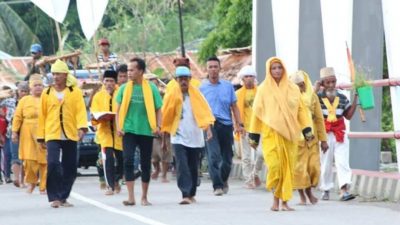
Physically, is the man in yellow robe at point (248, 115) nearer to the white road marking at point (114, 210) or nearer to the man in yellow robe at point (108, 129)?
the man in yellow robe at point (108, 129)

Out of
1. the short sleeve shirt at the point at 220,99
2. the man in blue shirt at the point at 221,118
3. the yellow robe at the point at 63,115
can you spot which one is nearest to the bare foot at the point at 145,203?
the yellow robe at the point at 63,115

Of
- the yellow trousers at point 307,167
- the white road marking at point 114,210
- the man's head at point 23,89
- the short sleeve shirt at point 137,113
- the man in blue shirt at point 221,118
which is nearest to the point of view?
the white road marking at point 114,210

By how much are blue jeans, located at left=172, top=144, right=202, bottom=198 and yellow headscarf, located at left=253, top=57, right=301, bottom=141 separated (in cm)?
140

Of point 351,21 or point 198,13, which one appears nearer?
point 351,21

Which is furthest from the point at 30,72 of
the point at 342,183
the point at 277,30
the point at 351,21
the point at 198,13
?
the point at 198,13

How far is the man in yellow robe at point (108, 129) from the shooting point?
19719 millimetres

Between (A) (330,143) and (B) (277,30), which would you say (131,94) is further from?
(B) (277,30)

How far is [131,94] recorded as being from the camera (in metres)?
17.0

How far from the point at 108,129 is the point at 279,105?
4486 mm

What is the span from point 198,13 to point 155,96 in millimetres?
41694

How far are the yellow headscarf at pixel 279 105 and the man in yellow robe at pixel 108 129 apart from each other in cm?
408

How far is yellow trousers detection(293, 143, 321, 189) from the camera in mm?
16609

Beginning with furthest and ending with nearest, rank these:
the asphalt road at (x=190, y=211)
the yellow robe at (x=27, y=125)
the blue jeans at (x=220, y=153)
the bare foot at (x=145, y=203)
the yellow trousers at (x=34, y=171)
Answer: the yellow robe at (x=27, y=125)
the yellow trousers at (x=34, y=171)
the blue jeans at (x=220, y=153)
the bare foot at (x=145, y=203)
the asphalt road at (x=190, y=211)

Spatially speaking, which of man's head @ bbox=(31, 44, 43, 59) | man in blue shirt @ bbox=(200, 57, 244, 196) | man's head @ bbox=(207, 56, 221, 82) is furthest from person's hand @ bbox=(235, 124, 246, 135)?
man's head @ bbox=(31, 44, 43, 59)
